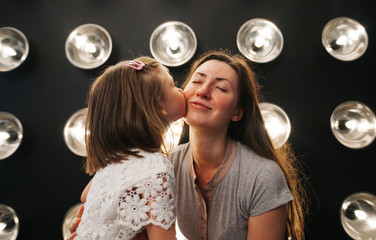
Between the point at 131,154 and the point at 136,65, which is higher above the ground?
the point at 136,65

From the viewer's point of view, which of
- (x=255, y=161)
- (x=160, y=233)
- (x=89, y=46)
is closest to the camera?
(x=160, y=233)

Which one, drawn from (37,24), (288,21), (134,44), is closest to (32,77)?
(37,24)

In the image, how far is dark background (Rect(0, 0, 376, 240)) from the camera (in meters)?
1.60

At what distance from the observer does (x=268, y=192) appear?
1.04 meters

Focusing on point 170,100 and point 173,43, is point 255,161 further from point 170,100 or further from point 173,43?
point 173,43

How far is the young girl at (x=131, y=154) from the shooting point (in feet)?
2.63

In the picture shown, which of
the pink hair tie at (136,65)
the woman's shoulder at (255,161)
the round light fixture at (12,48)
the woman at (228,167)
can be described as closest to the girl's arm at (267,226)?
the woman at (228,167)

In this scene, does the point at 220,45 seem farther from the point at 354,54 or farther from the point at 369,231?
the point at 369,231

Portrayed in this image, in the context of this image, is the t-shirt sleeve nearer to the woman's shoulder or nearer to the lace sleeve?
the woman's shoulder

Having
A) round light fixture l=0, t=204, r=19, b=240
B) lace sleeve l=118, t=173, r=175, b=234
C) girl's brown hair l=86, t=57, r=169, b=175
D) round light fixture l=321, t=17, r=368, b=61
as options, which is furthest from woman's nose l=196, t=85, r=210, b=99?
round light fixture l=0, t=204, r=19, b=240

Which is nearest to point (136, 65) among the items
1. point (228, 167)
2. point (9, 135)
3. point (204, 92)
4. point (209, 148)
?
point (204, 92)

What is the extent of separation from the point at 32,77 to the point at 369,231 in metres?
2.23

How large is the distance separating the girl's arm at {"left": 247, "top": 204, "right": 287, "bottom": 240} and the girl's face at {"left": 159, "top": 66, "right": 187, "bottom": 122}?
0.55 m

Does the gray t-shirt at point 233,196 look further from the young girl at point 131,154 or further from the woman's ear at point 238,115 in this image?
the young girl at point 131,154
